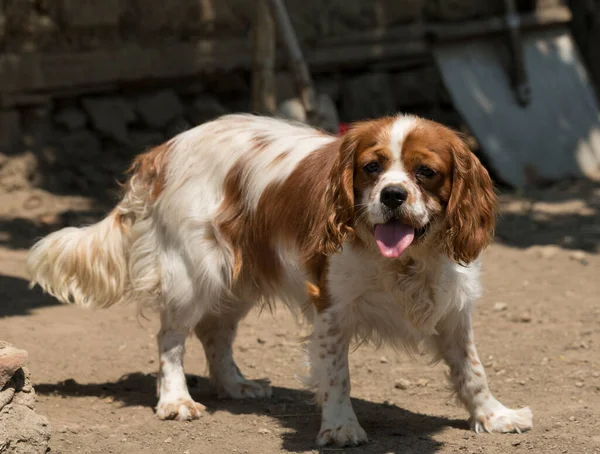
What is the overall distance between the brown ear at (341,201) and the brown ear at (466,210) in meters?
0.39

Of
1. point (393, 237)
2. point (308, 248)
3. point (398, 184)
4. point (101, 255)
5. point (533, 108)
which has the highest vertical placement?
point (533, 108)

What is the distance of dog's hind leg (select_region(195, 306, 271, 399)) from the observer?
17.4 ft

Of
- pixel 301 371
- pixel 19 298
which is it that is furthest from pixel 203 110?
pixel 301 371

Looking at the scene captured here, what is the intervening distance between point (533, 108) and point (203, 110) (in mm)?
3432

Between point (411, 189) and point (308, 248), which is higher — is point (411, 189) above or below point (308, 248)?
above

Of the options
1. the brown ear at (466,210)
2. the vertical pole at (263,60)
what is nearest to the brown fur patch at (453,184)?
the brown ear at (466,210)

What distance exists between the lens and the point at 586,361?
220 inches

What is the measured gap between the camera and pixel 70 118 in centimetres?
905

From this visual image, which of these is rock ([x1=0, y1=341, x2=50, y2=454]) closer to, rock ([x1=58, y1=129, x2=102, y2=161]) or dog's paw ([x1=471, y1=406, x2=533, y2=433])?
dog's paw ([x1=471, y1=406, x2=533, y2=433])

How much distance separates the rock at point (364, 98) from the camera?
35.1 ft

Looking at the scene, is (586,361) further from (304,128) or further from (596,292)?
(304,128)

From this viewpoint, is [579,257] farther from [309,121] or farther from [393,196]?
[393,196]

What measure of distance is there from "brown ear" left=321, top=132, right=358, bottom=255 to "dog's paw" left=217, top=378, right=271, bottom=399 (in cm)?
127

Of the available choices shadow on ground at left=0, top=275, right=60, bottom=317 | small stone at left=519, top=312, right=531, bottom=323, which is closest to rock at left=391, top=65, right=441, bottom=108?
small stone at left=519, top=312, right=531, bottom=323
